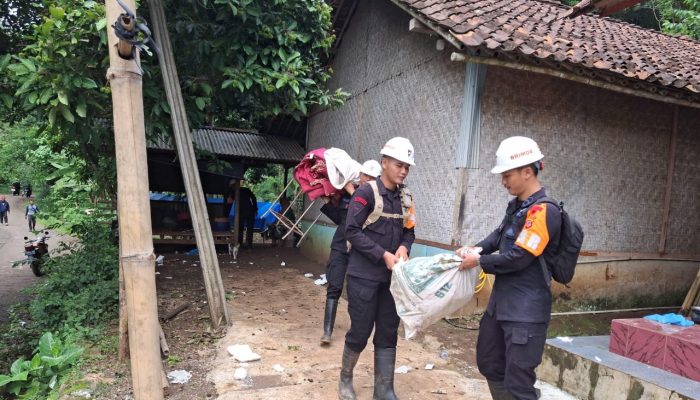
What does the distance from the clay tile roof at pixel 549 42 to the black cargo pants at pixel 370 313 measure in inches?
110

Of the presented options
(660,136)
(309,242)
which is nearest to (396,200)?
(660,136)

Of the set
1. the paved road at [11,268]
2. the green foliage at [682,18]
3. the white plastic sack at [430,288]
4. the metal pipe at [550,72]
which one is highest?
the green foliage at [682,18]

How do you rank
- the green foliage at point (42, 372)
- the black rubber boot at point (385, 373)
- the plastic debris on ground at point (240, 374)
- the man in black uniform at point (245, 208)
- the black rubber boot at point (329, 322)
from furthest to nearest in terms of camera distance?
1. the man in black uniform at point (245, 208)
2. the black rubber boot at point (329, 322)
3. the green foliage at point (42, 372)
4. the plastic debris on ground at point (240, 374)
5. the black rubber boot at point (385, 373)

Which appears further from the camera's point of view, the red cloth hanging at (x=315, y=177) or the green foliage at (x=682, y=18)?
the green foliage at (x=682, y=18)

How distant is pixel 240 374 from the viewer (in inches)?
156

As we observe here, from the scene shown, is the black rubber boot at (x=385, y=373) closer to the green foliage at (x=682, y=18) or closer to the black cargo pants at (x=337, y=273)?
the black cargo pants at (x=337, y=273)

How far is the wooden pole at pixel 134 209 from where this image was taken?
8.10 feet

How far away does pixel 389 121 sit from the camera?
7699mm

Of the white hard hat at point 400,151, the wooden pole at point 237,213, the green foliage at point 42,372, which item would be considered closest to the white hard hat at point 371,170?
the white hard hat at point 400,151

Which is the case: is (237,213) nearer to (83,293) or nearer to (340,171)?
(83,293)

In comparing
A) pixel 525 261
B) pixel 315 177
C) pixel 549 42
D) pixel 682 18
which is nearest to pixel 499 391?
pixel 525 261

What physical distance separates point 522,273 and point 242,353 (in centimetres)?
290

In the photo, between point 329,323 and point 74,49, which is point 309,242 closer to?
point 329,323

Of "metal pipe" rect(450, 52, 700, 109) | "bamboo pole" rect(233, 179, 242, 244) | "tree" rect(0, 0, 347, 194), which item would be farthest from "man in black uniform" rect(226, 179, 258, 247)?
"metal pipe" rect(450, 52, 700, 109)
